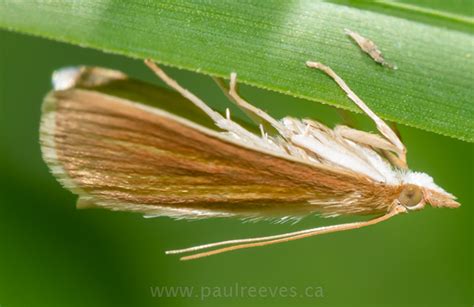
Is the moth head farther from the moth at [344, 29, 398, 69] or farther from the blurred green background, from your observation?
the blurred green background

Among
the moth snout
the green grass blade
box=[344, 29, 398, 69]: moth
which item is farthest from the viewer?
the moth snout

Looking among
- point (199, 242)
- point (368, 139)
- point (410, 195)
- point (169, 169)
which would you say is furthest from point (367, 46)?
point (199, 242)

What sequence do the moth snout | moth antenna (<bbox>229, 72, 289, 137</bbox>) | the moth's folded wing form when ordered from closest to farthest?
the moth's folded wing
moth antenna (<bbox>229, 72, 289, 137</bbox>)
the moth snout

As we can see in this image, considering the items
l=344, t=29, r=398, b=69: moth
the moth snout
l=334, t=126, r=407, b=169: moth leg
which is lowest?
the moth snout

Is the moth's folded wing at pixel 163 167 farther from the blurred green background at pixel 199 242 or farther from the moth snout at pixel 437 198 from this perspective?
the blurred green background at pixel 199 242

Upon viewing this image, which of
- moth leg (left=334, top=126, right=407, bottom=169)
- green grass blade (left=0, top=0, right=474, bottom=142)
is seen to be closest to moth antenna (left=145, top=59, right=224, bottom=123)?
green grass blade (left=0, top=0, right=474, bottom=142)

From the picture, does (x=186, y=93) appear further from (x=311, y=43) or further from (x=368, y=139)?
(x=368, y=139)

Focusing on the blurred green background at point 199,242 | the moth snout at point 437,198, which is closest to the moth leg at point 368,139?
the moth snout at point 437,198

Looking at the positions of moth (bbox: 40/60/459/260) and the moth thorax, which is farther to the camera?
the moth thorax
